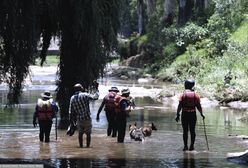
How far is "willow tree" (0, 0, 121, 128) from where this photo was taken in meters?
14.2

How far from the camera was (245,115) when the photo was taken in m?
25.0

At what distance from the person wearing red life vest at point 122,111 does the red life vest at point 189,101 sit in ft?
7.05

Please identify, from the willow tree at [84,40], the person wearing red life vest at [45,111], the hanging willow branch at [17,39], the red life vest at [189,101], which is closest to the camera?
the hanging willow branch at [17,39]

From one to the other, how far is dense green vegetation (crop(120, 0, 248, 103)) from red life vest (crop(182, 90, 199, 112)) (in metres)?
14.0

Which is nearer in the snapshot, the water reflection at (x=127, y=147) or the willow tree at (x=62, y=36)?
the water reflection at (x=127, y=147)

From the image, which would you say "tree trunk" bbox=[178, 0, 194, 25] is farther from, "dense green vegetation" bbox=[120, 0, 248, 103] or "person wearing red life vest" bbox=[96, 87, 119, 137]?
"person wearing red life vest" bbox=[96, 87, 119, 137]

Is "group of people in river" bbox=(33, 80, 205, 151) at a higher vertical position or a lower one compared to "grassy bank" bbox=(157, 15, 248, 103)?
lower

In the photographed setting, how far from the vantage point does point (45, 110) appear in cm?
1711

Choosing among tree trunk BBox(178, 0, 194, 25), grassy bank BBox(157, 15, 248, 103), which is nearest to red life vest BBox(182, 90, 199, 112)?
grassy bank BBox(157, 15, 248, 103)

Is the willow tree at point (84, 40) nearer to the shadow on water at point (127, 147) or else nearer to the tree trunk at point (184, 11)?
the shadow on water at point (127, 147)

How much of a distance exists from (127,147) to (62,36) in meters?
4.89

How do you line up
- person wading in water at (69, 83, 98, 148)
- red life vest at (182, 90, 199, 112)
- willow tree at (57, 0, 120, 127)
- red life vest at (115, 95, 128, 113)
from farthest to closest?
red life vest at (115, 95, 128, 113) → willow tree at (57, 0, 120, 127) → person wading in water at (69, 83, 98, 148) → red life vest at (182, 90, 199, 112)

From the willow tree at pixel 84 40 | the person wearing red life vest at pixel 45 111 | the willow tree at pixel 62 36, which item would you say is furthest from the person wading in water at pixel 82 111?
the willow tree at pixel 84 40

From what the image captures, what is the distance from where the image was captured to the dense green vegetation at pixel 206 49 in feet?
109
